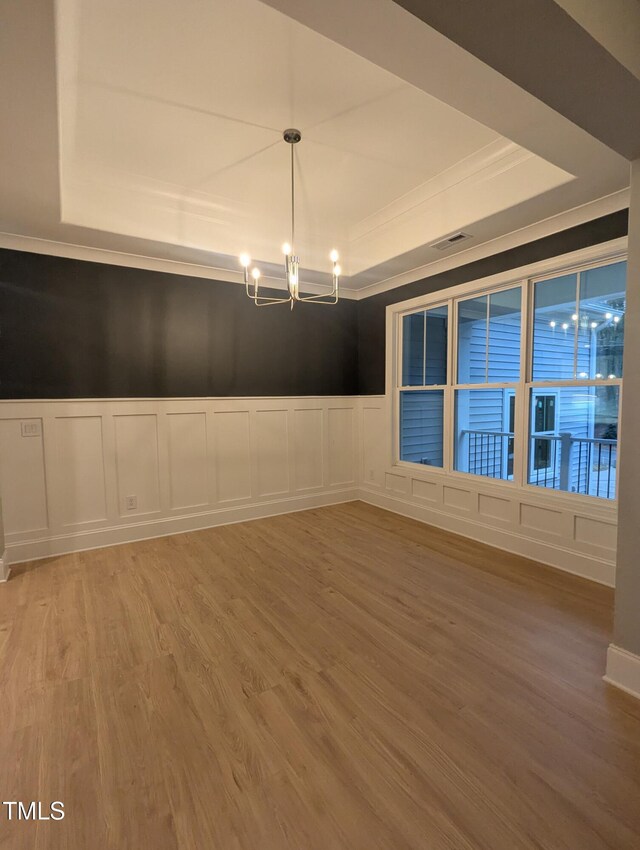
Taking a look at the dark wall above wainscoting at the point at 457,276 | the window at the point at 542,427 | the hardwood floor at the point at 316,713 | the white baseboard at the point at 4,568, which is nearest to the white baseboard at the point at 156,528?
the white baseboard at the point at 4,568

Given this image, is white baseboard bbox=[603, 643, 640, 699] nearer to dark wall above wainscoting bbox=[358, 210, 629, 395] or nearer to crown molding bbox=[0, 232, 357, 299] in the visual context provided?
dark wall above wainscoting bbox=[358, 210, 629, 395]

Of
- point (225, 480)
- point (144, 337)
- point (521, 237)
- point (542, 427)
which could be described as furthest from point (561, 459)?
point (144, 337)

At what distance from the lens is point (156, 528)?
3840 millimetres

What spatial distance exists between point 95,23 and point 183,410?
2.80 metres

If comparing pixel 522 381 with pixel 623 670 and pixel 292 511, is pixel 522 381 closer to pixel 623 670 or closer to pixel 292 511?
pixel 623 670

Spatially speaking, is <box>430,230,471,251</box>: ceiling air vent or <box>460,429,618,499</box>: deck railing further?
<box>460,429,618,499</box>: deck railing

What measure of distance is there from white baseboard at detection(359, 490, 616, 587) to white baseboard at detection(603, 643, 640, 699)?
3.62 feet

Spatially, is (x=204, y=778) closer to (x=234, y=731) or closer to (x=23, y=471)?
(x=234, y=731)

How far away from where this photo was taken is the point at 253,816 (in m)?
1.26

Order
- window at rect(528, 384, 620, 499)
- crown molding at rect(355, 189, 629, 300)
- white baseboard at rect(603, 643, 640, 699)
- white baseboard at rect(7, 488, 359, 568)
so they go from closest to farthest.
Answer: white baseboard at rect(603, 643, 640, 699) → crown molding at rect(355, 189, 629, 300) → window at rect(528, 384, 620, 499) → white baseboard at rect(7, 488, 359, 568)

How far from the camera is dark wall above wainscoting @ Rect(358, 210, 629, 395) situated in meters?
2.73

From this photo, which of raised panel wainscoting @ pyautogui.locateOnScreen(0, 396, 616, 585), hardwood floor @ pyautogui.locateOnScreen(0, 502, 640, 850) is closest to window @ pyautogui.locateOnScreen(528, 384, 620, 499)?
raised panel wainscoting @ pyautogui.locateOnScreen(0, 396, 616, 585)

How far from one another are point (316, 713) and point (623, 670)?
144cm

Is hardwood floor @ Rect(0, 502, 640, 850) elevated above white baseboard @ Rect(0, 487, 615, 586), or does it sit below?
below
